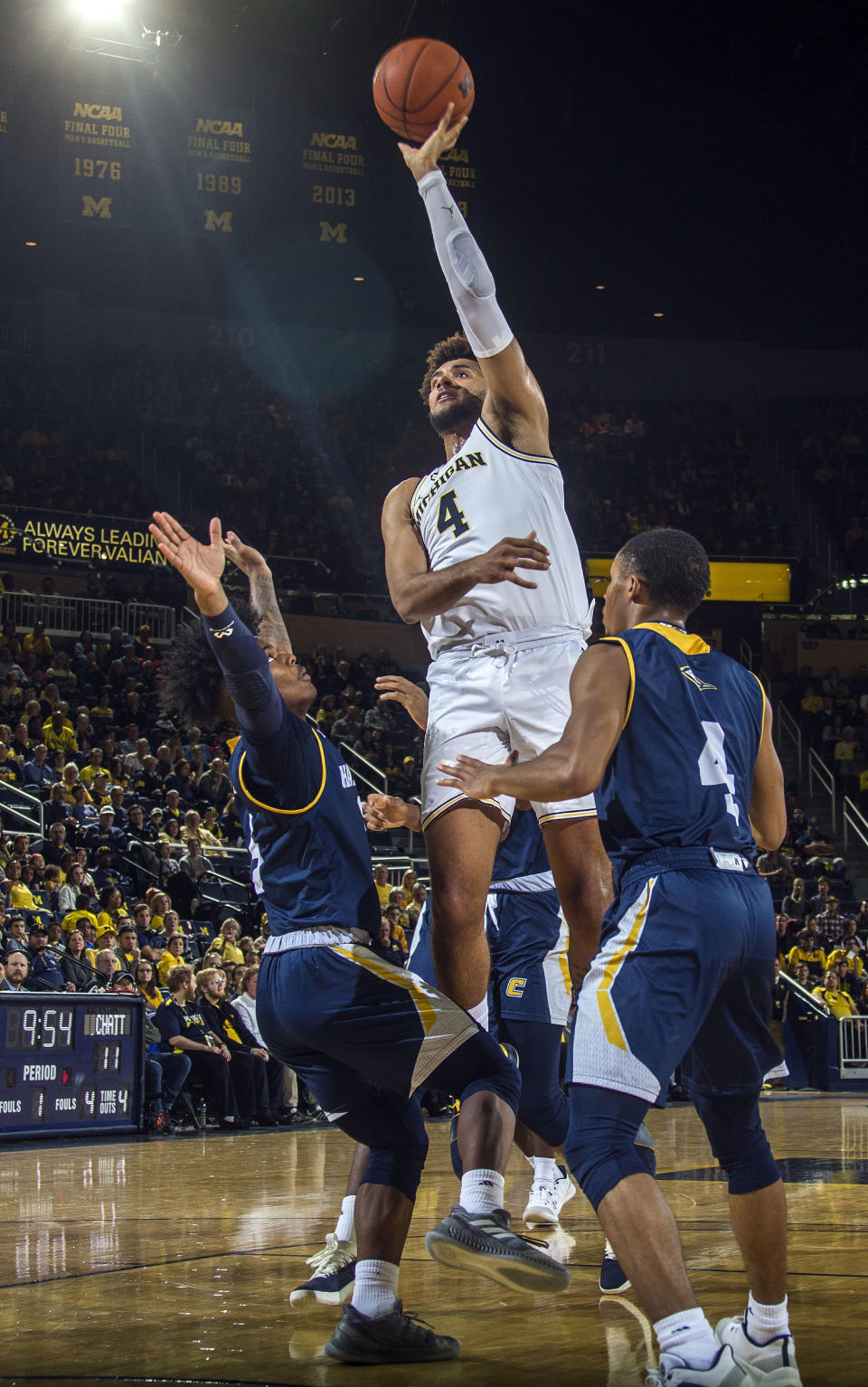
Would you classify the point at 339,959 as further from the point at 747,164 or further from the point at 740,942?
the point at 747,164

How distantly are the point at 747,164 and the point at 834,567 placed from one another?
8.80m

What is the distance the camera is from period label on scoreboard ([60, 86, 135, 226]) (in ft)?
73.4

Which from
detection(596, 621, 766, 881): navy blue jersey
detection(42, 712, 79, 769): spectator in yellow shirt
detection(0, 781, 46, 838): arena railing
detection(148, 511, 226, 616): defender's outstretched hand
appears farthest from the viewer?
detection(42, 712, 79, 769): spectator in yellow shirt

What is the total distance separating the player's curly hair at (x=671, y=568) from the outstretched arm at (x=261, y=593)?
1.53m

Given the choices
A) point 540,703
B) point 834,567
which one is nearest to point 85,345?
point 834,567

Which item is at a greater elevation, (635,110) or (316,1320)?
(635,110)

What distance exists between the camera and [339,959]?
3.56m

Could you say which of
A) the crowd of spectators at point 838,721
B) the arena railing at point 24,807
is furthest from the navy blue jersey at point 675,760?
the crowd of spectators at point 838,721

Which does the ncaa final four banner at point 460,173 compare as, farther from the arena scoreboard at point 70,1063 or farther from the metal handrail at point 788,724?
the arena scoreboard at point 70,1063

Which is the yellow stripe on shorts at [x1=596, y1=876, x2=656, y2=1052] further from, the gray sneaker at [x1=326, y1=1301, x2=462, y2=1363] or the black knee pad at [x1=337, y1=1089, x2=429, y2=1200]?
the gray sneaker at [x1=326, y1=1301, x2=462, y2=1363]

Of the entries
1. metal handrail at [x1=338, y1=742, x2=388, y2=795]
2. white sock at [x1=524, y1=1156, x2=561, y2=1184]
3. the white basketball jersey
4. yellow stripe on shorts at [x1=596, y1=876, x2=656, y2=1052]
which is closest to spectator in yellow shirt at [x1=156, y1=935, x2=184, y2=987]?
metal handrail at [x1=338, y1=742, x2=388, y2=795]

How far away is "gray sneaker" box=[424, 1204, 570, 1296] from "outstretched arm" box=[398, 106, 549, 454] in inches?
A: 93.7

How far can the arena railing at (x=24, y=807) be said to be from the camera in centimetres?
1498

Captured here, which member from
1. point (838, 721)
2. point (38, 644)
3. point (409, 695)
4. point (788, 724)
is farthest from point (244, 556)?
point (788, 724)
